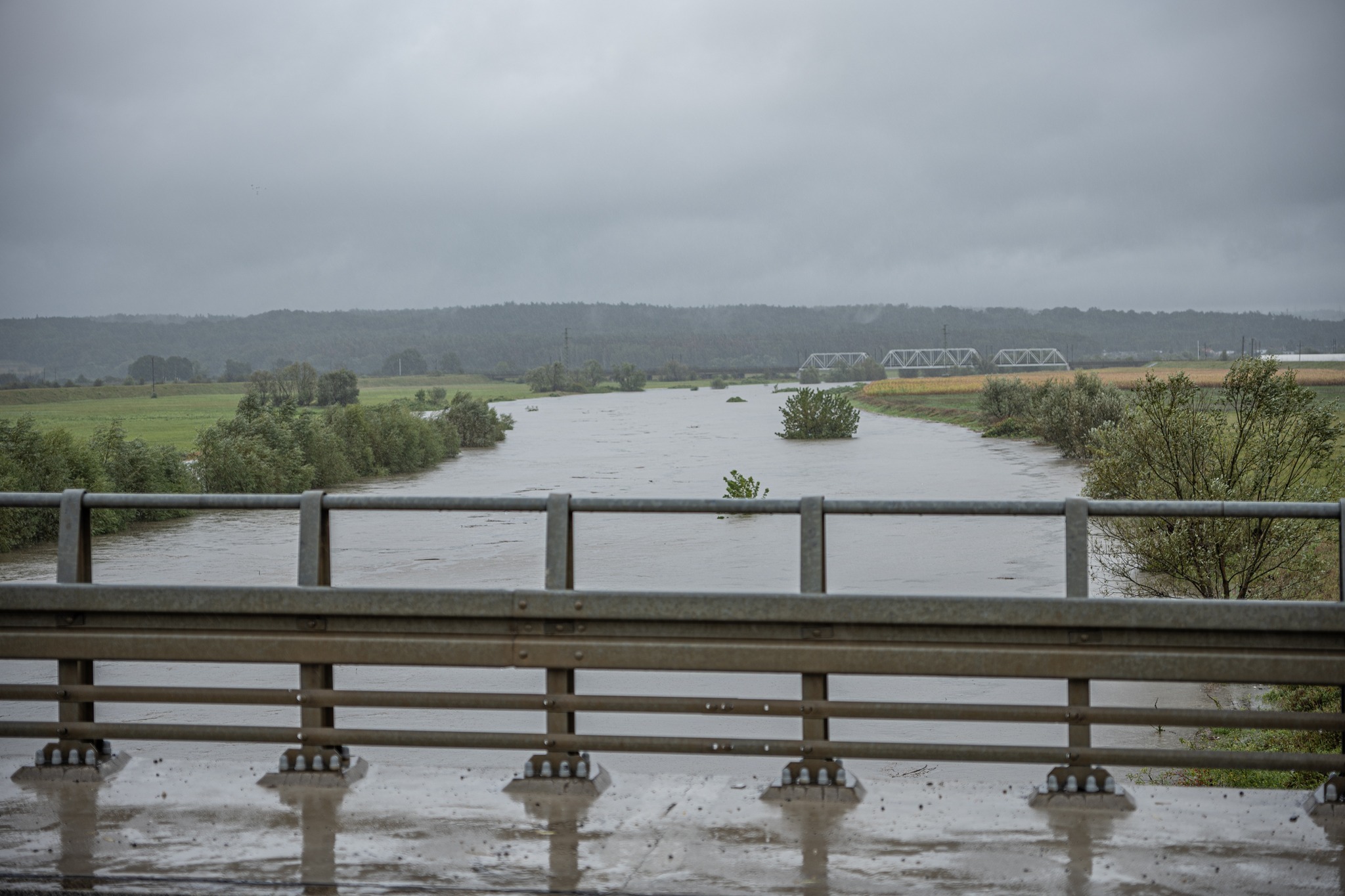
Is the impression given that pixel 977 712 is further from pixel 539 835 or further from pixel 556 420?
pixel 556 420

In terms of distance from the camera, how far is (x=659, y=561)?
24.3 m

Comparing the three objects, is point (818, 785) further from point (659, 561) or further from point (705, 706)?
point (659, 561)

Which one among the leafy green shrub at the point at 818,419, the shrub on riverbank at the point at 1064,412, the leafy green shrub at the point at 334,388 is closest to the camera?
the shrub on riverbank at the point at 1064,412

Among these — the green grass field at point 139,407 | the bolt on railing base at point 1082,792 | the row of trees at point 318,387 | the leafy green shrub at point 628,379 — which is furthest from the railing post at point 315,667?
the leafy green shrub at point 628,379

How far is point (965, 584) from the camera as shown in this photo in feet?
66.4

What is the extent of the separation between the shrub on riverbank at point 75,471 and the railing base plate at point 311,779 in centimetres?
→ 2293

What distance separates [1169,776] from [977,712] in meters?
6.34

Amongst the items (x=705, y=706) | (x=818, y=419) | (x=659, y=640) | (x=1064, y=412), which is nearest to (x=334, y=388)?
(x=818, y=419)

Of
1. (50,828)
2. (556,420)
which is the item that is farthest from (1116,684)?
(556,420)

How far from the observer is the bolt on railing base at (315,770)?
203 inches

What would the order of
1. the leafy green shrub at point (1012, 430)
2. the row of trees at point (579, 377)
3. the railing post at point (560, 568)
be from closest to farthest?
1. the railing post at point (560, 568)
2. the leafy green shrub at point (1012, 430)
3. the row of trees at point (579, 377)

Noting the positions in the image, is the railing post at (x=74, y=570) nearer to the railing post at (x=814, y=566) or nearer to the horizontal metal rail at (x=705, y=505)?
the horizontal metal rail at (x=705, y=505)

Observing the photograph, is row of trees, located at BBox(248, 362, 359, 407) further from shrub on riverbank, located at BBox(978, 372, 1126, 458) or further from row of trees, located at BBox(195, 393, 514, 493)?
shrub on riverbank, located at BBox(978, 372, 1126, 458)

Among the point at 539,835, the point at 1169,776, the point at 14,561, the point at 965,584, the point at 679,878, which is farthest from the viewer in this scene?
the point at 14,561
